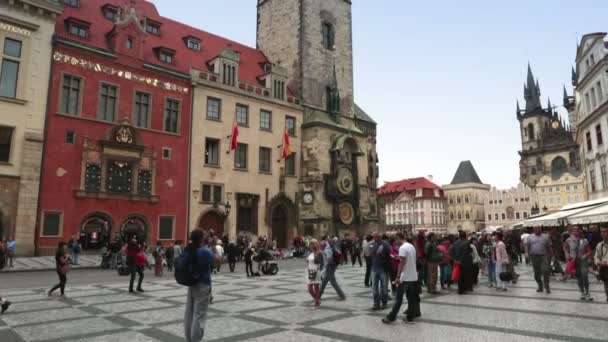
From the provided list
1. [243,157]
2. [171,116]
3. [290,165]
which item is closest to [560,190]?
[290,165]

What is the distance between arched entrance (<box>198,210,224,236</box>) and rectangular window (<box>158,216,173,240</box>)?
2.48 meters

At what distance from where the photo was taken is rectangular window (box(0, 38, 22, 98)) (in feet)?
71.5

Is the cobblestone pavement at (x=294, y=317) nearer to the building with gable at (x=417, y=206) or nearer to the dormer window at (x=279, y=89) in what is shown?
the dormer window at (x=279, y=89)

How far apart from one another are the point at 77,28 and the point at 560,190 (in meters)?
100

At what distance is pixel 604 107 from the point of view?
94.8 feet

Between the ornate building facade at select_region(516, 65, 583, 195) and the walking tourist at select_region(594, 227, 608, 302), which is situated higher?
the ornate building facade at select_region(516, 65, 583, 195)

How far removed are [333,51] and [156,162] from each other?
20.3 metres

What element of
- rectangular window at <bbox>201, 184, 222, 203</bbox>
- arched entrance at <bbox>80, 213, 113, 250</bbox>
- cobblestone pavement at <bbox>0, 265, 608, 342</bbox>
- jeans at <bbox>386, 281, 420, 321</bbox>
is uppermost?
rectangular window at <bbox>201, 184, 222, 203</bbox>

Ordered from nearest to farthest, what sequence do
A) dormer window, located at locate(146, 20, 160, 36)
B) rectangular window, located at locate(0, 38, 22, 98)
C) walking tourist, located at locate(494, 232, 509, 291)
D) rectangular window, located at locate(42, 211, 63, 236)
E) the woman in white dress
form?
1. the woman in white dress
2. walking tourist, located at locate(494, 232, 509, 291)
3. rectangular window, located at locate(0, 38, 22, 98)
4. rectangular window, located at locate(42, 211, 63, 236)
5. dormer window, located at locate(146, 20, 160, 36)

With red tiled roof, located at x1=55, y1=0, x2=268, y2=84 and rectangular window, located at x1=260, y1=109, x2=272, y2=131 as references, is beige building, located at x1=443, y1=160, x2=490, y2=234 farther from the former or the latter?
rectangular window, located at x1=260, y1=109, x2=272, y2=131

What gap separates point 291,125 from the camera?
114ft

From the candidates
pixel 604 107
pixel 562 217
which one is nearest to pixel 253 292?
pixel 562 217

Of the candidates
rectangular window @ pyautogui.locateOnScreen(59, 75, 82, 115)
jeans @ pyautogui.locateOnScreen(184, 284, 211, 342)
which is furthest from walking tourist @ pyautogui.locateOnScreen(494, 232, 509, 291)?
rectangular window @ pyautogui.locateOnScreen(59, 75, 82, 115)

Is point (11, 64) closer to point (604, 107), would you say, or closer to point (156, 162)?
point (156, 162)
